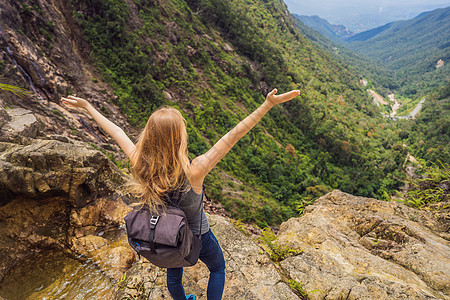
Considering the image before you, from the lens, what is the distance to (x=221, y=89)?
116 ft

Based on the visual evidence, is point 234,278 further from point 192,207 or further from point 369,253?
point 369,253

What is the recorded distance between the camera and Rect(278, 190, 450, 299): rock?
321 centimetres

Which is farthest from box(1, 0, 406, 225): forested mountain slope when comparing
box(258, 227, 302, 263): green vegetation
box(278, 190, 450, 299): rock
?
box(258, 227, 302, 263): green vegetation

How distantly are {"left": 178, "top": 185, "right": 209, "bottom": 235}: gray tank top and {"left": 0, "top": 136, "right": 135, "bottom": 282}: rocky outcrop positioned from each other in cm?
225

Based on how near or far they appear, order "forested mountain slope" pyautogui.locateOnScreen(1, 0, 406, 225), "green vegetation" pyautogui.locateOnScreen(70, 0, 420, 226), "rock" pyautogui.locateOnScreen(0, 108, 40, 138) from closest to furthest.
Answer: "rock" pyautogui.locateOnScreen(0, 108, 40, 138), "forested mountain slope" pyautogui.locateOnScreen(1, 0, 406, 225), "green vegetation" pyautogui.locateOnScreen(70, 0, 420, 226)

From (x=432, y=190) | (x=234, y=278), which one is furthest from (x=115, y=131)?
(x=432, y=190)

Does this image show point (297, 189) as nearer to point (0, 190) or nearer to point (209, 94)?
point (209, 94)

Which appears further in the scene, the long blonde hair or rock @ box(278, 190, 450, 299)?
rock @ box(278, 190, 450, 299)

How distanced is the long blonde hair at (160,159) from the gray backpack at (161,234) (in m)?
0.10

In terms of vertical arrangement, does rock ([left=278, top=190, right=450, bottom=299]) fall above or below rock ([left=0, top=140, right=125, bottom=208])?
below

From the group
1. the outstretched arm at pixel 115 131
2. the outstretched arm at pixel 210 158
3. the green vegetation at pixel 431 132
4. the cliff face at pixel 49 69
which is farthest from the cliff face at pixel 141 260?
the green vegetation at pixel 431 132

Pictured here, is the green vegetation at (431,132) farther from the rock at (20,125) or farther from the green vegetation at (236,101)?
the rock at (20,125)

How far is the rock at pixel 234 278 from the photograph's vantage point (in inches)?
120

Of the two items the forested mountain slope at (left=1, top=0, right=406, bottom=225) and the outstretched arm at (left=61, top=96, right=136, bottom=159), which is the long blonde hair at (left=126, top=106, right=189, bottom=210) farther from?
the forested mountain slope at (left=1, top=0, right=406, bottom=225)
